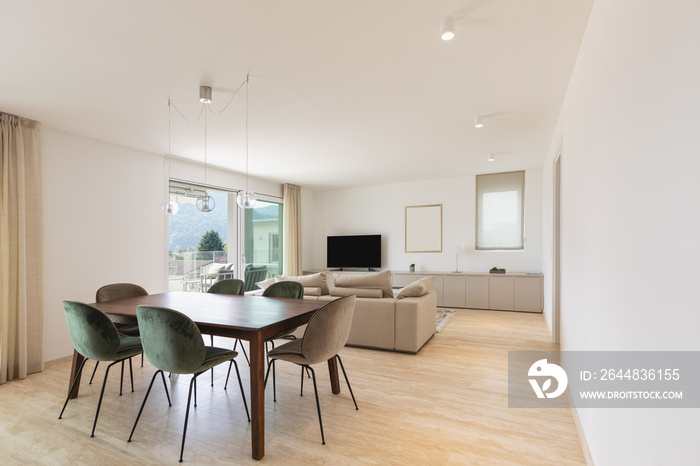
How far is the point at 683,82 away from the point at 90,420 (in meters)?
3.74

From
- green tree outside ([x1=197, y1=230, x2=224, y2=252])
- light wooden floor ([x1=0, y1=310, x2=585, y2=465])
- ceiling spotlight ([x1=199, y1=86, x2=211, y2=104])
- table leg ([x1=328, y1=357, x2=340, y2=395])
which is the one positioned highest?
ceiling spotlight ([x1=199, y1=86, x2=211, y2=104])

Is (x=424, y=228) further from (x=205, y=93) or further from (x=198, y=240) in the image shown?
(x=205, y=93)

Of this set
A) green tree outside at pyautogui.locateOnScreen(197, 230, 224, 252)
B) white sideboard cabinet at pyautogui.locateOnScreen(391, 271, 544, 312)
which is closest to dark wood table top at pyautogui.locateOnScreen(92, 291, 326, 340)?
green tree outside at pyautogui.locateOnScreen(197, 230, 224, 252)

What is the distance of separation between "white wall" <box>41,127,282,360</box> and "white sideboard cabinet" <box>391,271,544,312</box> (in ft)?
14.5

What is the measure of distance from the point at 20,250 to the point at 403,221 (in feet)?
21.1

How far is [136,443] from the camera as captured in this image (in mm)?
2303

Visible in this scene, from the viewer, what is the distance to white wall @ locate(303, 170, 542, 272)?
693 cm

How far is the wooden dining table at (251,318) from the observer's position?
A: 2185 mm

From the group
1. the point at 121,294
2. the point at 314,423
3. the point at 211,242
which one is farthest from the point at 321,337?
the point at 211,242

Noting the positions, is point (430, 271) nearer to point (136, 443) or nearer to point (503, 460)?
point (503, 460)

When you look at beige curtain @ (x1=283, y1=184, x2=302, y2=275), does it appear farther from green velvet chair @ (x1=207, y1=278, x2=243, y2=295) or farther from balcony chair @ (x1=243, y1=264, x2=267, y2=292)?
green velvet chair @ (x1=207, y1=278, x2=243, y2=295)

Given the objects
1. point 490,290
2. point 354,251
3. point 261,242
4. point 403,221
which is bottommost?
point 490,290

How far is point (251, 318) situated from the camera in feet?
8.11

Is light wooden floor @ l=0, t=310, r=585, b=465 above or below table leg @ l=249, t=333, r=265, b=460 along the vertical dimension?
below
